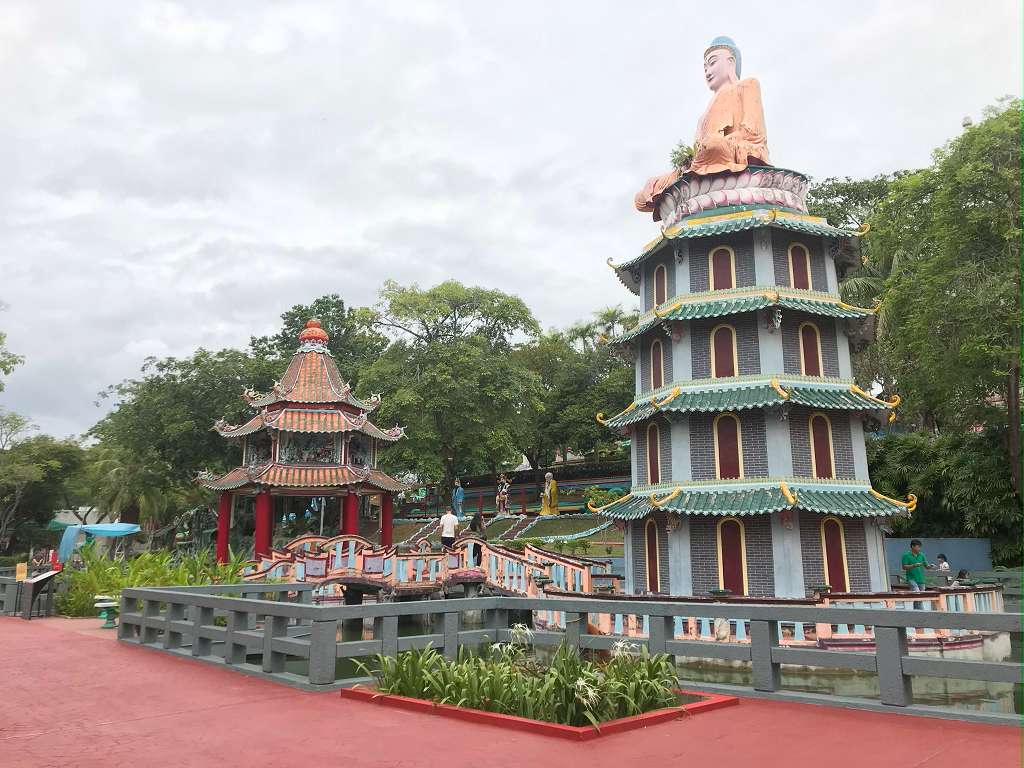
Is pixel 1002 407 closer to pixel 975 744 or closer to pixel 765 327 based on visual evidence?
pixel 765 327

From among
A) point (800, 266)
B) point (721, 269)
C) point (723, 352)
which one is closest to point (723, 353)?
point (723, 352)

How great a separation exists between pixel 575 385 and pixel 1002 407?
29.8 metres

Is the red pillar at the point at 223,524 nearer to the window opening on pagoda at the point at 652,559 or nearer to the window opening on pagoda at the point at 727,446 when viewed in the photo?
the window opening on pagoda at the point at 652,559

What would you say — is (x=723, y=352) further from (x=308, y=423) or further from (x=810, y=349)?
(x=308, y=423)

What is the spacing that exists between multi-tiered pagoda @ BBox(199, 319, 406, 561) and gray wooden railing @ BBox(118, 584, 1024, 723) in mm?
21004

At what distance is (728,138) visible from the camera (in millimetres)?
23906

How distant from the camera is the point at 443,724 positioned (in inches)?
301

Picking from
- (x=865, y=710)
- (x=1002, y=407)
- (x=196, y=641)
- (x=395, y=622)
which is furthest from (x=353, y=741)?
(x=1002, y=407)

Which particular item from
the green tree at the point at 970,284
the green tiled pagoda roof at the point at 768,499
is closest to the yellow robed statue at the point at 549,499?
the green tree at the point at 970,284

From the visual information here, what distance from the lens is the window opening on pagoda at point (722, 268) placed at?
2244 cm

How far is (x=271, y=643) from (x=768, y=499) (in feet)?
43.3

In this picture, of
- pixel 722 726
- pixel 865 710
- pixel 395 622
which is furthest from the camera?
pixel 395 622

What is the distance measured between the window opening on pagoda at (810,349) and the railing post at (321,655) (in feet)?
52.8

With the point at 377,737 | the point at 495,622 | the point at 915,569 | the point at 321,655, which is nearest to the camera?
the point at 377,737
